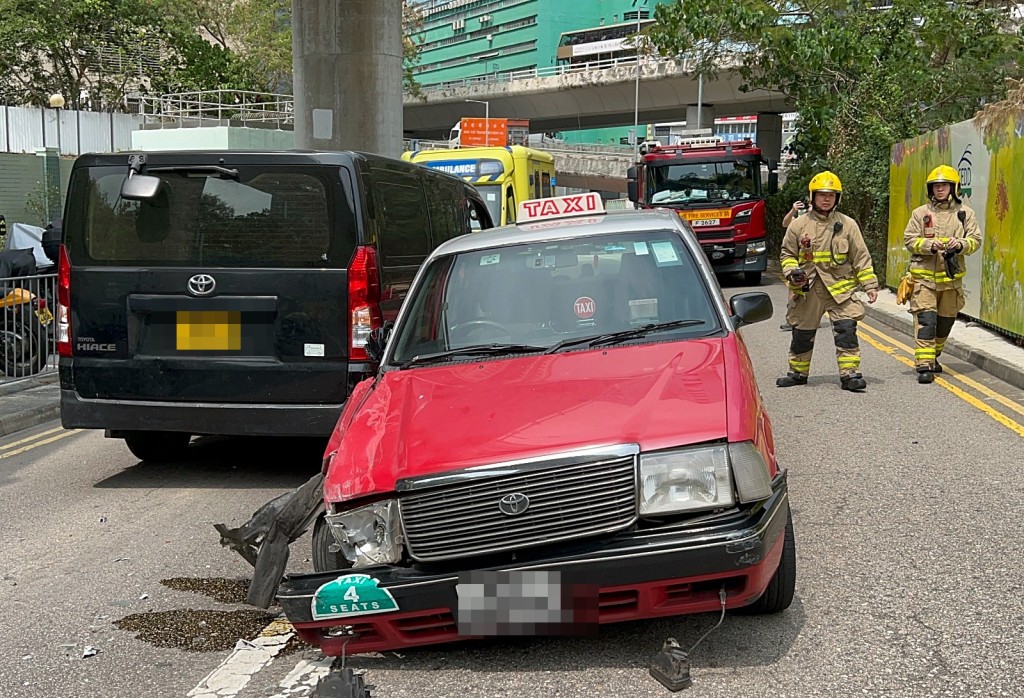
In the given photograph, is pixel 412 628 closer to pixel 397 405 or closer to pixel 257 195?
pixel 397 405

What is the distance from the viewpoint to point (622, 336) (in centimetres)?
503

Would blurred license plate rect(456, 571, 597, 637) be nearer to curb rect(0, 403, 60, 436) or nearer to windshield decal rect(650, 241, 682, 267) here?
windshield decal rect(650, 241, 682, 267)

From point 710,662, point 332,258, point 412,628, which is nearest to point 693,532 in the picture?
point 710,662

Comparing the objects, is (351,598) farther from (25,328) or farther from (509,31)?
(509,31)

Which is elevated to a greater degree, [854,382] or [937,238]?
[937,238]

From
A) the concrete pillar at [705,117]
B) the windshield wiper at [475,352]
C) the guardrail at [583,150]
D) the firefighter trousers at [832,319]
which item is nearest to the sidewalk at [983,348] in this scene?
the firefighter trousers at [832,319]

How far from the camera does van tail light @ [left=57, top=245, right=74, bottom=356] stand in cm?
715

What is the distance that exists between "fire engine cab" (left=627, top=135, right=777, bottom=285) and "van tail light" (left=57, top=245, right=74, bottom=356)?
17.8 m

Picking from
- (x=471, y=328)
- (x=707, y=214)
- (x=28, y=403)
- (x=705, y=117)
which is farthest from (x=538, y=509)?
(x=705, y=117)

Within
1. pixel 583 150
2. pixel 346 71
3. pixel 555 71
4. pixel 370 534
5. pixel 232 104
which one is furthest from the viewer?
pixel 583 150

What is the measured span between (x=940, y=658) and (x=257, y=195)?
4568mm

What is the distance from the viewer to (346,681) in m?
3.83

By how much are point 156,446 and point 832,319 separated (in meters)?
5.93

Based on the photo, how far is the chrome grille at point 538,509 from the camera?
3.79 meters
